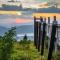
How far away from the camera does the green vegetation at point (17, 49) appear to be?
320 cm

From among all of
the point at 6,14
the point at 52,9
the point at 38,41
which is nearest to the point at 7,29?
the point at 6,14

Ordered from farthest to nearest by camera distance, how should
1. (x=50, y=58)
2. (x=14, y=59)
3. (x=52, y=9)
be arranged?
1. (x=52, y=9)
2. (x=50, y=58)
3. (x=14, y=59)

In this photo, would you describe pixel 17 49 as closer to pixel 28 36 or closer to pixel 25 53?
pixel 25 53

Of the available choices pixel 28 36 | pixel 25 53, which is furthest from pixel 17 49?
pixel 28 36

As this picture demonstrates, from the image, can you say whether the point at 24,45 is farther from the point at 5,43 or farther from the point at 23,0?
the point at 23,0

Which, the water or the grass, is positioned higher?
the water

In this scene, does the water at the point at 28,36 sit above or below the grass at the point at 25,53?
above

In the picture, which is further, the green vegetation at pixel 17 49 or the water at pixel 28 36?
the water at pixel 28 36

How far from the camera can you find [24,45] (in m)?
3.49

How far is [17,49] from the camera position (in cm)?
342

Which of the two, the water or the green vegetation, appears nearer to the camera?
the green vegetation

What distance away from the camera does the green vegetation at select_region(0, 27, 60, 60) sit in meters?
3.20

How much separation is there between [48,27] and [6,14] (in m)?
0.63

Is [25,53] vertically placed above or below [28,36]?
below
